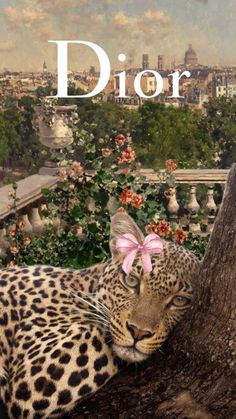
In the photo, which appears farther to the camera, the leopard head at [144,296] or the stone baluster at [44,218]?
the stone baluster at [44,218]

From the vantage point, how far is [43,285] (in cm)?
309

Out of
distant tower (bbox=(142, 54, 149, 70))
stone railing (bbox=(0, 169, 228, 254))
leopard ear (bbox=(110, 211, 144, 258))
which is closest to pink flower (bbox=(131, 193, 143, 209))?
stone railing (bbox=(0, 169, 228, 254))

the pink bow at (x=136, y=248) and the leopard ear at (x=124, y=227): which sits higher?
the leopard ear at (x=124, y=227)

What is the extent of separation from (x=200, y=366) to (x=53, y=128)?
946cm

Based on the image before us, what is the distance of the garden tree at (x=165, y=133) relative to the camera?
4028cm

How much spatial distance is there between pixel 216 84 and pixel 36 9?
17.4 m

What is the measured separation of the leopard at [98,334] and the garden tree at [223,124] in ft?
108

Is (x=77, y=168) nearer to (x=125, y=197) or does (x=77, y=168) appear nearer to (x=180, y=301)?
(x=125, y=197)

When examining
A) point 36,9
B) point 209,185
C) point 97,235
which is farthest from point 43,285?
point 36,9

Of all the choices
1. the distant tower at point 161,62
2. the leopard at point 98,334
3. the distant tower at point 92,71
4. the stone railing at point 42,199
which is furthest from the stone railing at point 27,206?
the distant tower at point 161,62

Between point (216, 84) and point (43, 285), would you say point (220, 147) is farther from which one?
point (43, 285)

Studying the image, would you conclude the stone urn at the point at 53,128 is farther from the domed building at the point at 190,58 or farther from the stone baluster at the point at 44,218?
the domed building at the point at 190,58

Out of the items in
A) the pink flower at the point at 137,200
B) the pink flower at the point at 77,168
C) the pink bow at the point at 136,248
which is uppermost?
the pink bow at the point at 136,248

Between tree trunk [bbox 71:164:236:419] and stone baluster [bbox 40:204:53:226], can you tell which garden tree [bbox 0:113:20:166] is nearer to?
stone baluster [bbox 40:204:53:226]
